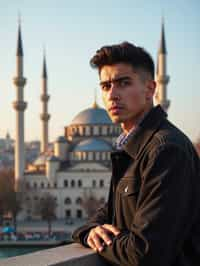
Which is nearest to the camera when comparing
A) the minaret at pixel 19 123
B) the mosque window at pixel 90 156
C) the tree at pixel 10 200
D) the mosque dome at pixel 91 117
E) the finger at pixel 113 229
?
the finger at pixel 113 229

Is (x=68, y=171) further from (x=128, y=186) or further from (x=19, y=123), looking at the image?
(x=128, y=186)

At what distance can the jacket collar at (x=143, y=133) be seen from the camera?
203cm

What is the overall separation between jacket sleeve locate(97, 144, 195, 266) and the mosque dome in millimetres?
37622

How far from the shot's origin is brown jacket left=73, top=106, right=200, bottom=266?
69.9 inches

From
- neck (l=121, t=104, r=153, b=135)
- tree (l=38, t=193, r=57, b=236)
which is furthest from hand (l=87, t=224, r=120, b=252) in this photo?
tree (l=38, t=193, r=57, b=236)

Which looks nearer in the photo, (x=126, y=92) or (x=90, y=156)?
→ (x=126, y=92)

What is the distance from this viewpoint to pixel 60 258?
2.11 meters

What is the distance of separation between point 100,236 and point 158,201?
0.48 meters

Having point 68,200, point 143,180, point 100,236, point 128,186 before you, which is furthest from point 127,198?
point 68,200

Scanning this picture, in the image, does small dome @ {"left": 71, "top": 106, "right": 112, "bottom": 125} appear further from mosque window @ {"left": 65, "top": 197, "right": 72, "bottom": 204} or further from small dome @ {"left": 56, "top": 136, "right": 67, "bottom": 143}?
mosque window @ {"left": 65, "top": 197, "right": 72, "bottom": 204}

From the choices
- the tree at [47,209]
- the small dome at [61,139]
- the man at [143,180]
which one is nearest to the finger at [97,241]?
the man at [143,180]

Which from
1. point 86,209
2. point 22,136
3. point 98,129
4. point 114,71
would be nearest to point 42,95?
point 98,129

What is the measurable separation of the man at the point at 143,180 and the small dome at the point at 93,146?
3280cm

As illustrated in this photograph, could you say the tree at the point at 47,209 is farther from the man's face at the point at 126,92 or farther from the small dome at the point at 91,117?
the man's face at the point at 126,92
